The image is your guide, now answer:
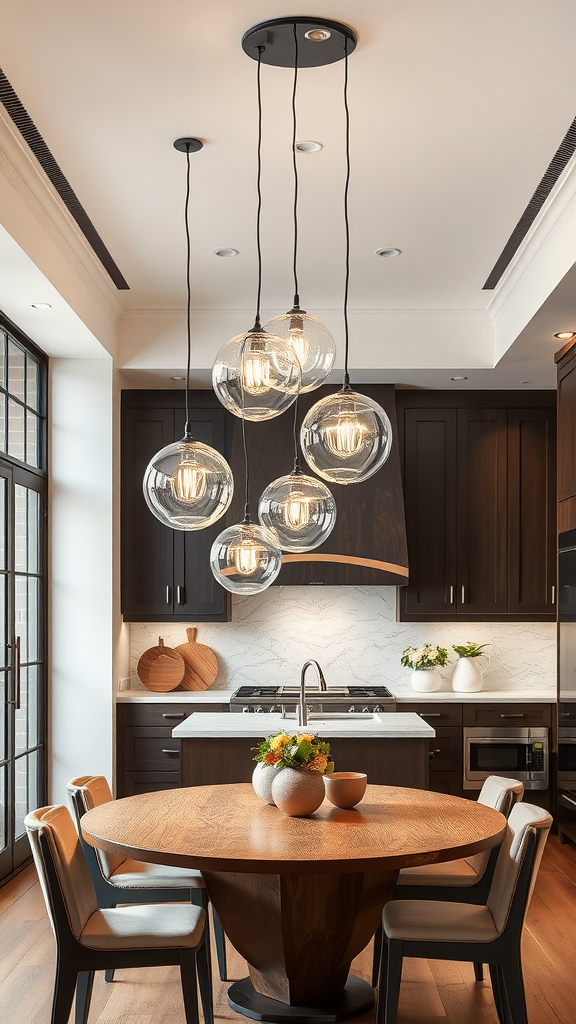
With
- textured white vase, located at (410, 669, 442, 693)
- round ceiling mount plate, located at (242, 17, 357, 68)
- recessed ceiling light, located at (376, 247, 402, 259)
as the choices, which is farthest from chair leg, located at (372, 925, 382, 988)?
recessed ceiling light, located at (376, 247, 402, 259)

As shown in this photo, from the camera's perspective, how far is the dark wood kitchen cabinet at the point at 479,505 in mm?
6121

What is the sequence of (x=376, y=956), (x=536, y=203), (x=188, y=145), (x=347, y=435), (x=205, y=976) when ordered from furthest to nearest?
(x=536, y=203)
(x=188, y=145)
(x=376, y=956)
(x=205, y=976)
(x=347, y=435)

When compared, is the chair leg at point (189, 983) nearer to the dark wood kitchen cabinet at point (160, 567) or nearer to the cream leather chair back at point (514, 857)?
the cream leather chair back at point (514, 857)

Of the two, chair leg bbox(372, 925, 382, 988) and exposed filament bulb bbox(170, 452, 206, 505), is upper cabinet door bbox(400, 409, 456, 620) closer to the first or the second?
chair leg bbox(372, 925, 382, 988)

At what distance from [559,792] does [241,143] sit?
12.4 feet

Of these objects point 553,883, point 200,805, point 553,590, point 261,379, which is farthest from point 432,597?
point 261,379

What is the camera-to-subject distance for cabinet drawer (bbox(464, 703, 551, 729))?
5.80 m

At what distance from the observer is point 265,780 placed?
3059 mm

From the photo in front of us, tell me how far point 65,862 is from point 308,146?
2631 mm

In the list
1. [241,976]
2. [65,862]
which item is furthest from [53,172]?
[241,976]

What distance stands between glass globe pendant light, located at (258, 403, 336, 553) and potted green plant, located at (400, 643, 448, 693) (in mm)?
3164

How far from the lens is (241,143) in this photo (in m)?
3.58

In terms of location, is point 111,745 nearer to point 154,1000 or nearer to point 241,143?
point 154,1000

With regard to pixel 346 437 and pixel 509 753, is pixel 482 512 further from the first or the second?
pixel 346 437
